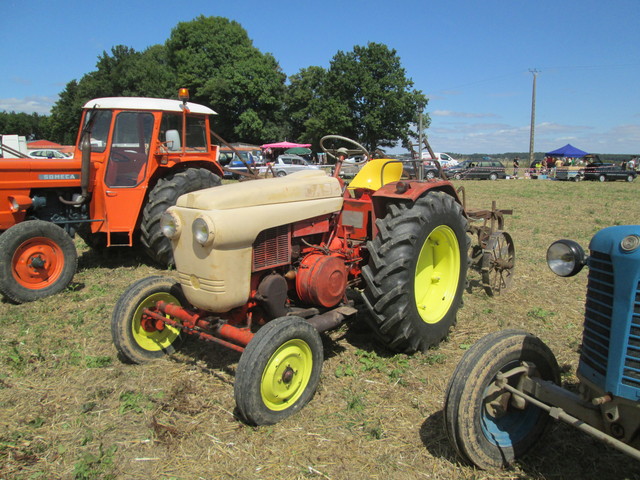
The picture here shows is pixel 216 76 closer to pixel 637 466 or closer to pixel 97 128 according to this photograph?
pixel 97 128

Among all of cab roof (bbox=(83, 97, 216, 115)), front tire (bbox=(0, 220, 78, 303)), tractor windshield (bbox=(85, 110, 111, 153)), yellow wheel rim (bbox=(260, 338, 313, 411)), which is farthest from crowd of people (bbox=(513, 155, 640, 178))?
yellow wheel rim (bbox=(260, 338, 313, 411))

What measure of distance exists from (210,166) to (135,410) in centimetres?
452

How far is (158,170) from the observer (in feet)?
20.8

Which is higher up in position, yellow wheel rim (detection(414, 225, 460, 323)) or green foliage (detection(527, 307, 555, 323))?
yellow wheel rim (detection(414, 225, 460, 323))

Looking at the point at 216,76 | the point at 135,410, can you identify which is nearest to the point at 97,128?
the point at 135,410

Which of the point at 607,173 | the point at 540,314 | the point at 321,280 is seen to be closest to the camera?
the point at 321,280

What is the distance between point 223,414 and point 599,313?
2228mm

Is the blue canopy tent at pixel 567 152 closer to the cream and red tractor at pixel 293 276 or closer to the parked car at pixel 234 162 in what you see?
the parked car at pixel 234 162

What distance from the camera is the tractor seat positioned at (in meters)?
4.45

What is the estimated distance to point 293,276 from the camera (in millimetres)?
3580

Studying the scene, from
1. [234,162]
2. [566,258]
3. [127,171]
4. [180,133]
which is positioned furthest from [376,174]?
[234,162]

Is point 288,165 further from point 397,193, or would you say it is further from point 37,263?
point 397,193

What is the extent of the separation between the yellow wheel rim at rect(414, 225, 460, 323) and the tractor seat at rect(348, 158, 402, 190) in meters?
0.75

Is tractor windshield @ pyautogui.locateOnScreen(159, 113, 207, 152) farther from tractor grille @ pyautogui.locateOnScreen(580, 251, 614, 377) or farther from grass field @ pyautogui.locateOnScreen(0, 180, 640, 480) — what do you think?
tractor grille @ pyautogui.locateOnScreen(580, 251, 614, 377)
